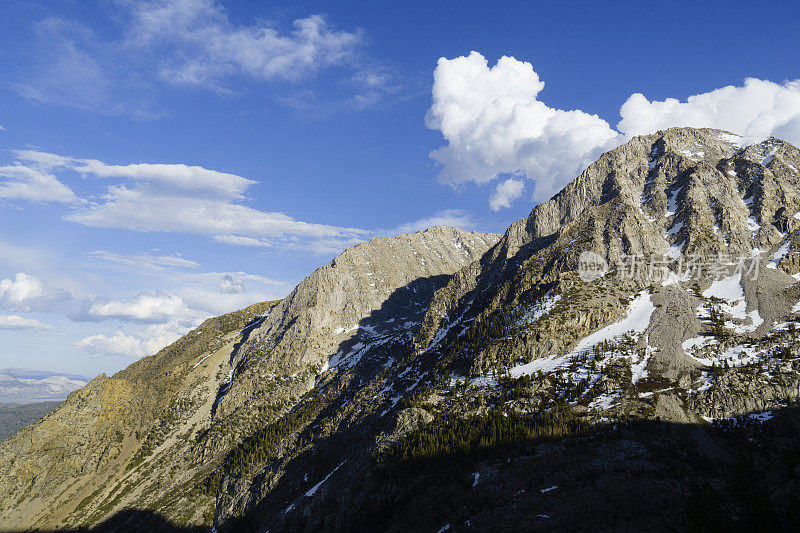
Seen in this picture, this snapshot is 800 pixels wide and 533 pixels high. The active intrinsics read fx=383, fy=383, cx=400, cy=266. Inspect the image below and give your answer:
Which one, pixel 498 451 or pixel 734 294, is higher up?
pixel 734 294

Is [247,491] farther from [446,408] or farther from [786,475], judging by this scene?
[786,475]

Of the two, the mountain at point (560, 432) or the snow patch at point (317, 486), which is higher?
the mountain at point (560, 432)

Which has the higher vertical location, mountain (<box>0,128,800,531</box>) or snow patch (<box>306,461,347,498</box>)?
mountain (<box>0,128,800,531</box>)

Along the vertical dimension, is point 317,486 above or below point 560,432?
below

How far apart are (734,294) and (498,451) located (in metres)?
129

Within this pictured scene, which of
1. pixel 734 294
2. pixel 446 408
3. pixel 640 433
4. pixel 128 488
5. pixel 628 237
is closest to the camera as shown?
pixel 640 433

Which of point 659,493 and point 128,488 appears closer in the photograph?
point 659,493

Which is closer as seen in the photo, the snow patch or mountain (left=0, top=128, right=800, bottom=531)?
mountain (left=0, top=128, right=800, bottom=531)

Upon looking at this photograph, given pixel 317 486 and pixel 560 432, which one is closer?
pixel 560 432

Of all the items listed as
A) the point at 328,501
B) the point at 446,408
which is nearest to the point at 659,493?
the point at 446,408

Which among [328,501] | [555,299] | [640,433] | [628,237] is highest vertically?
[628,237]

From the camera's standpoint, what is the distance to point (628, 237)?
19600 cm

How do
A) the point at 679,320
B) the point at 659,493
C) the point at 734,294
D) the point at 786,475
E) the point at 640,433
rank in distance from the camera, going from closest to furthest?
the point at 786,475 < the point at 659,493 < the point at 640,433 < the point at 679,320 < the point at 734,294

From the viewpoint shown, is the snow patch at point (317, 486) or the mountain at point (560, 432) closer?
the mountain at point (560, 432)
